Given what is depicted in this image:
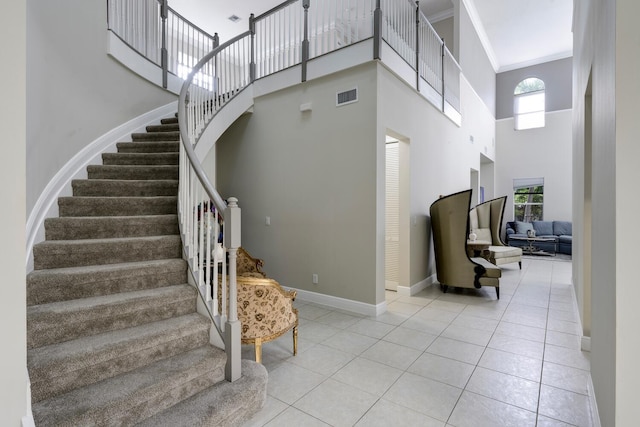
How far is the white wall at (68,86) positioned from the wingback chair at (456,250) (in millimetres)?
4958

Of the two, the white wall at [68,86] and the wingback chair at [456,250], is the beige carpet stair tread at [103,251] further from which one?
the wingback chair at [456,250]

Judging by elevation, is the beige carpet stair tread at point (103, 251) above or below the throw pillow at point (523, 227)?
above

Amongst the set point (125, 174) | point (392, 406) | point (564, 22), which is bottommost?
point (392, 406)

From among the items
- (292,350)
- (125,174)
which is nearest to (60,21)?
(125,174)

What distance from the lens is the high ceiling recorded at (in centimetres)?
697

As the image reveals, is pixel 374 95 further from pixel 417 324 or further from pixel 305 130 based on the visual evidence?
pixel 417 324

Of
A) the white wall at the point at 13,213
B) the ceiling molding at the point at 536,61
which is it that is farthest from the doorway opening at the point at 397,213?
the ceiling molding at the point at 536,61

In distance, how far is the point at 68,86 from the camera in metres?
3.44

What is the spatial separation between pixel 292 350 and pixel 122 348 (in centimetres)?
151

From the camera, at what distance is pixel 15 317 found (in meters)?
1.23

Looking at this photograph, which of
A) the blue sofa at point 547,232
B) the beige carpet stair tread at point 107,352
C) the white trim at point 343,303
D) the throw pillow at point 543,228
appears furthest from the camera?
the throw pillow at point 543,228

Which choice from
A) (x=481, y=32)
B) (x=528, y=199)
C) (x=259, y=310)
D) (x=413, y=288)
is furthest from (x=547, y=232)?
(x=259, y=310)

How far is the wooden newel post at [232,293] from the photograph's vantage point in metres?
2.13

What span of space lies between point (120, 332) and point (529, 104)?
12332 millimetres
